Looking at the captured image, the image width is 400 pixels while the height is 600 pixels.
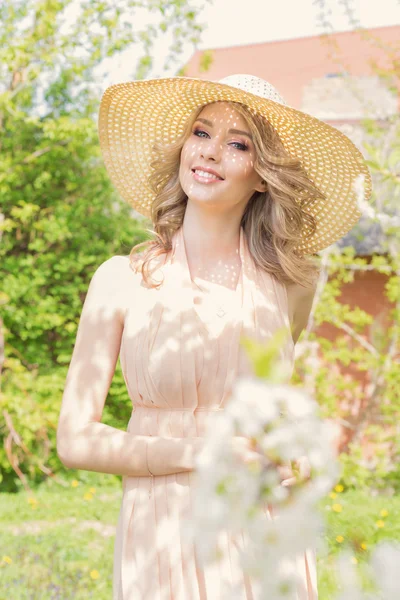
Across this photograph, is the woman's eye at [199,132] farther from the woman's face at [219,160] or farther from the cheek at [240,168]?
the cheek at [240,168]

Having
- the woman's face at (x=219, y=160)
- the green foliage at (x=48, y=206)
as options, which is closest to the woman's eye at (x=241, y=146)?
the woman's face at (x=219, y=160)

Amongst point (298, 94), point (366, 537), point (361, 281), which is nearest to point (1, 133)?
point (361, 281)

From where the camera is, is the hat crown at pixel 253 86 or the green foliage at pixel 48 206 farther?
the green foliage at pixel 48 206

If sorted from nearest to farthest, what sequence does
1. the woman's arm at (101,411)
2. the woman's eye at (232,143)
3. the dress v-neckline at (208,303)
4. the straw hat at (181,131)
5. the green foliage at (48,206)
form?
the woman's arm at (101,411) → the dress v-neckline at (208,303) → the woman's eye at (232,143) → the straw hat at (181,131) → the green foliage at (48,206)

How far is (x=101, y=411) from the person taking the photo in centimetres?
203

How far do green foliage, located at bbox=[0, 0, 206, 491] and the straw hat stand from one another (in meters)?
3.31

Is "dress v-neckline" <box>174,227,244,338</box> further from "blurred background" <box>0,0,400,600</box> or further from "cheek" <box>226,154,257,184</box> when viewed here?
"blurred background" <box>0,0,400,600</box>

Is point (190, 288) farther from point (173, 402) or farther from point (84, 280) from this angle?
point (84, 280)

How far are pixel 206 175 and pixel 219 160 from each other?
0.19ft

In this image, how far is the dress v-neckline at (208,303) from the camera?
6.91ft

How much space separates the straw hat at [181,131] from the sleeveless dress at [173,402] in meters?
0.59

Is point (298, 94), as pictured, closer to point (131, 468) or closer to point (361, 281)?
point (361, 281)

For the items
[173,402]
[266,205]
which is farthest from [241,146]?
[173,402]

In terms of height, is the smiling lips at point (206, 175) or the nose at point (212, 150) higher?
the nose at point (212, 150)
